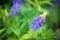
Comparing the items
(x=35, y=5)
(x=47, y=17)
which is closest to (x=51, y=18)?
(x=47, y=17)

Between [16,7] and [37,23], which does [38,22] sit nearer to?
[37,23]

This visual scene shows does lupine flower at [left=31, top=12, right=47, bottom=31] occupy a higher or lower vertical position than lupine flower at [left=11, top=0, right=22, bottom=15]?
lower

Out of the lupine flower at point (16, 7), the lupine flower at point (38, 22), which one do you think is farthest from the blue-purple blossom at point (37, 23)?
the lupine flower at point (16, 7)

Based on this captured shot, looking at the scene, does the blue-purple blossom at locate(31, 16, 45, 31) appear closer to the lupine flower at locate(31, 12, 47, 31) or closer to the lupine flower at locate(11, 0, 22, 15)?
the lupine flower at locate(31, 12, 47, 31)

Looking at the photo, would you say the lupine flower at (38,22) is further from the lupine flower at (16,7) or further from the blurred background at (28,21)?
the lupine flower at (16,7)

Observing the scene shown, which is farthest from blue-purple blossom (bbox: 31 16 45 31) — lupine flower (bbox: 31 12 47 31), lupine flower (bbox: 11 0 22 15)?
lupine flower (bbox: 11 0 22 15)

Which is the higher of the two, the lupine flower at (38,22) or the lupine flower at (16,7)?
the lupine flower at (16,7)

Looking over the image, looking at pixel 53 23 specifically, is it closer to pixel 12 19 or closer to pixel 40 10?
pixel 40 10
